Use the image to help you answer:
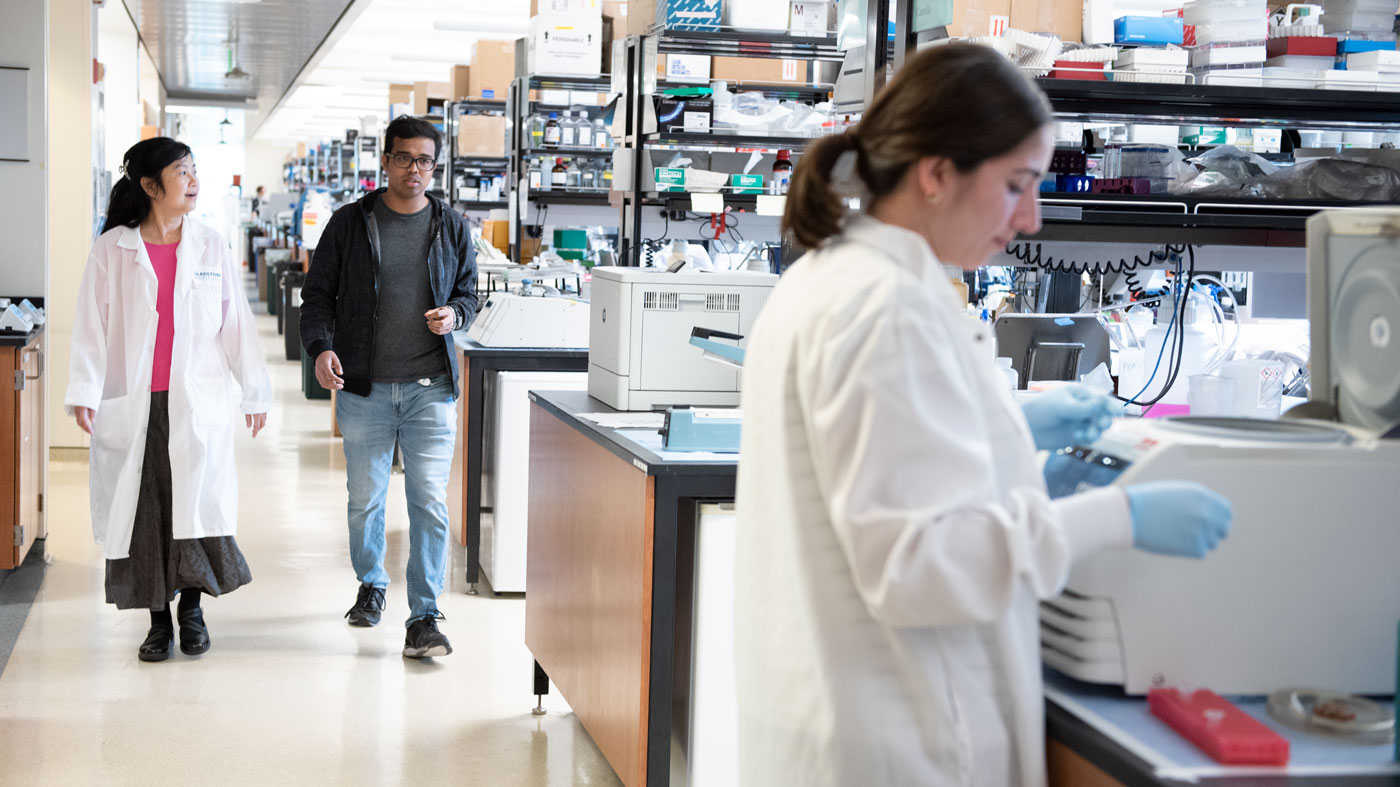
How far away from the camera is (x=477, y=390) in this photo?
530 centimetres

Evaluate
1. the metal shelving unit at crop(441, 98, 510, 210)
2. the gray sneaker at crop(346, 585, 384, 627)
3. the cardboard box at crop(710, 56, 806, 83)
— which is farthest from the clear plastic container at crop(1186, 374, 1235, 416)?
the metal shelving unit at crop(441, 98, 510, 210)

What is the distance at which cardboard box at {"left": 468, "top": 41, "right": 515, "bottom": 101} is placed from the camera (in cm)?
1005

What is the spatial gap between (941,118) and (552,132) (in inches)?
279

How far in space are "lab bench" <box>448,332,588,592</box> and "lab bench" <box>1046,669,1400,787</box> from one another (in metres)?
3.81

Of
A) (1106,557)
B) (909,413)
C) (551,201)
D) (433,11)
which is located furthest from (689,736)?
(433,11)

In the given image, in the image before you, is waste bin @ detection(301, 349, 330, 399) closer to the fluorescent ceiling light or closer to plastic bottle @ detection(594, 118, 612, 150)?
plastic bottle @ detection(594, 118, 612, 150)

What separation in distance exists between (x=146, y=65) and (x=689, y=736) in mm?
18274

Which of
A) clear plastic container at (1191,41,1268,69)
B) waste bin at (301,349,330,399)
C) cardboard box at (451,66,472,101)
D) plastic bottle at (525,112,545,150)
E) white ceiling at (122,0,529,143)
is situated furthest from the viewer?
white ceiling at (122,0,529,143)

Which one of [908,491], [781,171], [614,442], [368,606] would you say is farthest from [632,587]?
[781,171]

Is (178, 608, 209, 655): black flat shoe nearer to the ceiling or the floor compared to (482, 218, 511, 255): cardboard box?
nearer to the floor

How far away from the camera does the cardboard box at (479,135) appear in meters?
9.92

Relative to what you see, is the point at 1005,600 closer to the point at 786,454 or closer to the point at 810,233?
the point at 786,454

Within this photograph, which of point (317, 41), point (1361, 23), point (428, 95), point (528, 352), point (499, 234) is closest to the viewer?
point (1361, 23)

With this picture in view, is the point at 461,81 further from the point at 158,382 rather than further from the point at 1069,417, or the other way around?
the point at 1069,417
